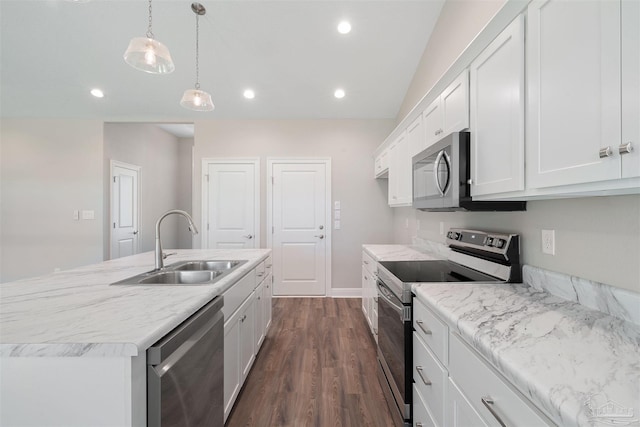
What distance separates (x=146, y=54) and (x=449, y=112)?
2019 mm

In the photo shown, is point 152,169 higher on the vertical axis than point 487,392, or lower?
higher

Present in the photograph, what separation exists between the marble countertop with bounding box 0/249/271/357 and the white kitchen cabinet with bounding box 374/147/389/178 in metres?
2.57

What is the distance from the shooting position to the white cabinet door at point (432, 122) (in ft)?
6.32

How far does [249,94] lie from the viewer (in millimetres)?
3828

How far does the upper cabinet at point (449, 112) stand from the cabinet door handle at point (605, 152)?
827 mm

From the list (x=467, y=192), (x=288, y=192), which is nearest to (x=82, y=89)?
Result: (x=288, y=192)

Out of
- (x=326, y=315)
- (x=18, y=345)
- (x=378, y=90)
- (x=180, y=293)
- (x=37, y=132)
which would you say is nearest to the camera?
(x=18, y=345)

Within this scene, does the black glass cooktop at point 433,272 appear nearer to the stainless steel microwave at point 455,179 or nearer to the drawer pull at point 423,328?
the drawer pull at point 423,328

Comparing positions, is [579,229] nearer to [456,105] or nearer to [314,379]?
[456,105]

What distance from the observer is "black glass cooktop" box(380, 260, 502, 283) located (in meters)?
1.61

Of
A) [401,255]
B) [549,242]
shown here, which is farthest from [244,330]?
[549,242]

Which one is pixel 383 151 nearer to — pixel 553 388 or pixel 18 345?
pixel 553 388

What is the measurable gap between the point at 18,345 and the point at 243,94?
3707mm

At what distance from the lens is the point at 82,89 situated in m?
3.78
